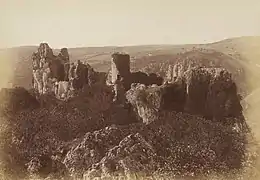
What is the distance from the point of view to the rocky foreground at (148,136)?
2393mm

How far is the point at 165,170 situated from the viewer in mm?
2402

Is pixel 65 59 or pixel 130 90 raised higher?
pixel 65 59

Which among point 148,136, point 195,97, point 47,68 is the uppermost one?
point 47,68

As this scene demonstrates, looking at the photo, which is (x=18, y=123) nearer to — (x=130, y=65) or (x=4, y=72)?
(x=4, y=72)

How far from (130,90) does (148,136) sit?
22 centimetres

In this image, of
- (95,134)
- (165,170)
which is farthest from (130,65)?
(165,170)

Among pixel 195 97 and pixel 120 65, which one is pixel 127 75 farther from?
pixel 195 97

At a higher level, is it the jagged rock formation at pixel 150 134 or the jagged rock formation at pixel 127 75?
the jagged rock formation at pixel 127 75

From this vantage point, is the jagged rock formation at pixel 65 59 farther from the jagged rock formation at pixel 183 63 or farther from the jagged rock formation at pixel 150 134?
the jagged rock formation at pixel 183 63

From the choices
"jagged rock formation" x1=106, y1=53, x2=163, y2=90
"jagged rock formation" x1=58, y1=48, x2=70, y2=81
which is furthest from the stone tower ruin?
"jagged rock formation" x1=58, y1=48, x2=70, y2=81

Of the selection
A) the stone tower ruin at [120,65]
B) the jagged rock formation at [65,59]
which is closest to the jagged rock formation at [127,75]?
the stone tower ruin at [120,65]

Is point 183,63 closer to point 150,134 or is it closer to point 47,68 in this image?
point 150,134

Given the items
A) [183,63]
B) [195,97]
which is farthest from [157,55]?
[195,97]

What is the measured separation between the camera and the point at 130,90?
7.96 ft
